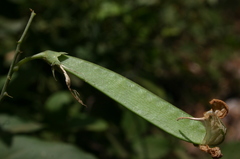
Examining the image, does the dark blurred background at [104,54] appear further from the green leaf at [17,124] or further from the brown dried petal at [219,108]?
the brown dried petal at [219,108]

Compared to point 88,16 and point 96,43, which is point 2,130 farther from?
point 88,16

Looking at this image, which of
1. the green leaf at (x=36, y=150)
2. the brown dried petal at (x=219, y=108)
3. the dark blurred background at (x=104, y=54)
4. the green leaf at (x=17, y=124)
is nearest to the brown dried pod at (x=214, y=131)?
the brown dried petal at (x=219, y=108)

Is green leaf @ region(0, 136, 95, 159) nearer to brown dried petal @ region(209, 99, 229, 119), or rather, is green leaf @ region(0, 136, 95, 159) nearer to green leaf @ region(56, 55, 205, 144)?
green leaf @ region(56, 55, 205, 144)

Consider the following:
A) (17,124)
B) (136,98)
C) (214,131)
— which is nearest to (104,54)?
(17,124)

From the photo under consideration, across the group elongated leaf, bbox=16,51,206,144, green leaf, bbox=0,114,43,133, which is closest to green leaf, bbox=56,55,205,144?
elongated leaf, bbox=16,51,206,144

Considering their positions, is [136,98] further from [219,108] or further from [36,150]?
[36,150]

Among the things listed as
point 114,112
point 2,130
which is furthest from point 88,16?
point 2,130
